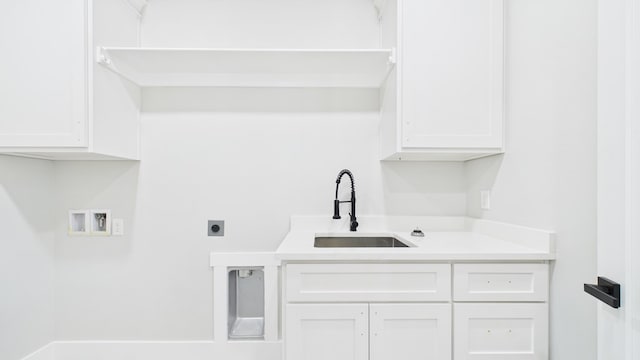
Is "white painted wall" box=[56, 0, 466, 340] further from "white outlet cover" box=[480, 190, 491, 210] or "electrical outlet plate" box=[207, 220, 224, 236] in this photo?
"white outlet cover" box=[480, 190, 491, 210]

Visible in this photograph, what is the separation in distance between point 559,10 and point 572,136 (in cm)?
51

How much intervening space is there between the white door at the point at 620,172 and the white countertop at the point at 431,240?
0.51 metres

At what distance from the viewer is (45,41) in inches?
61.5

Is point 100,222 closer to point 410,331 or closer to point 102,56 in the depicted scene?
point 102,56

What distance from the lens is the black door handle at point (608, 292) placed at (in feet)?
2.45

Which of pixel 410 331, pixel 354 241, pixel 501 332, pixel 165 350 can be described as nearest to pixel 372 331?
pixel 410 331

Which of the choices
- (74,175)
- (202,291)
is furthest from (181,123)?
(202,291)

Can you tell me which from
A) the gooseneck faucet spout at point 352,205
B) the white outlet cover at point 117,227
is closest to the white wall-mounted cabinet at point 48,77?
the white outlet cover at point 117,227

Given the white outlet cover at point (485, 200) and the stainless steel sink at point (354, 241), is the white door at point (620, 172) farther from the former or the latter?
the stainless steel sink at point (354, 241)

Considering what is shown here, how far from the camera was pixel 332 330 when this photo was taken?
1323 millimetres

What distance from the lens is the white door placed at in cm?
72

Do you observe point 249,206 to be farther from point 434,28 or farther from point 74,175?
point 434,28

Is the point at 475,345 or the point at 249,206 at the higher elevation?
the point at 249,206

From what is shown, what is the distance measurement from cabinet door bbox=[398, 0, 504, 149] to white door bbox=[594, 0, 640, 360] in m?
0.76
